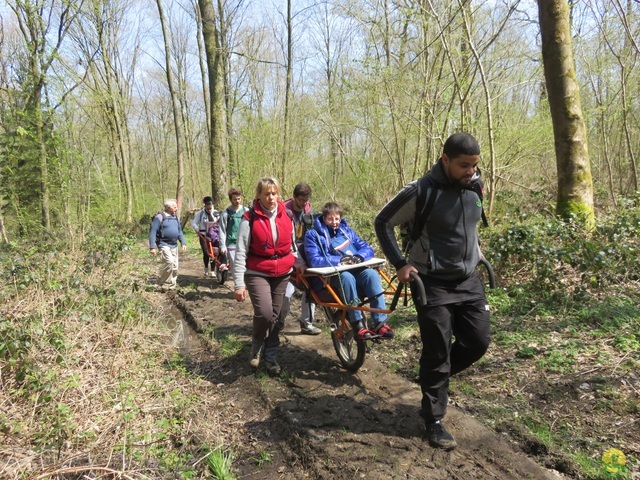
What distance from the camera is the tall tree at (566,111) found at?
239 inches

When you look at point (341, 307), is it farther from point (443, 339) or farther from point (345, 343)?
point (443, 339)

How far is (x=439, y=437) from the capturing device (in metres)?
3.04

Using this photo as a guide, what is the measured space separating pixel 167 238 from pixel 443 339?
22.5ft

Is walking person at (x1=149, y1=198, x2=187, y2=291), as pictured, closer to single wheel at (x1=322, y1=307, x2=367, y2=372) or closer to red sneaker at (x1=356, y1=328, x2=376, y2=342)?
single wheel at (x1=322, y1=307, x2=367, y2=372)

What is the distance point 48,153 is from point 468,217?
12.6 meters

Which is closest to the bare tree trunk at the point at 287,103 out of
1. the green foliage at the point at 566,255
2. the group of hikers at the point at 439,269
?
the green foliage at the point at 566,255

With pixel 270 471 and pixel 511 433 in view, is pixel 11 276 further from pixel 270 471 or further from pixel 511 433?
pixel 511 433

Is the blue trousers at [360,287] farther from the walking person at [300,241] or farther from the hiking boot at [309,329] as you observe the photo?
the hiking boot at [309,329]

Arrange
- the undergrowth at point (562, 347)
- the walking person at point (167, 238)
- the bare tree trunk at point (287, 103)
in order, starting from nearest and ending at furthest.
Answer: the undergrowth at point (562, 347), the walking person at point (167, 238), the bare tree trunk at point (287, 103)

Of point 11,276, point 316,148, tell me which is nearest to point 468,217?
point 11,276

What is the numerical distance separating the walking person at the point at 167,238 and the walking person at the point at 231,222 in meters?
1.07

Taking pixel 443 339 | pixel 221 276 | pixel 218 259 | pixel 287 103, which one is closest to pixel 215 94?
pixel 287 103

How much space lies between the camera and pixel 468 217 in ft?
9.71

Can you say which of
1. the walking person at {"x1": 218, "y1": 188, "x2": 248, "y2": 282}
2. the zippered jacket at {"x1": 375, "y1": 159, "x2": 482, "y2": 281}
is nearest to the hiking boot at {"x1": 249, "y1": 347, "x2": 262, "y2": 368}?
the zippered jacket at {"x1": 375, "y1": 159, "x2": 482, "y2": 281}
